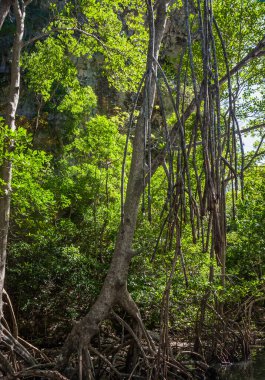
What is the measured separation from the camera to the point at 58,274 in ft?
37.6

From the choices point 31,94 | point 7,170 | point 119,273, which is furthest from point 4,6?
point 31,94

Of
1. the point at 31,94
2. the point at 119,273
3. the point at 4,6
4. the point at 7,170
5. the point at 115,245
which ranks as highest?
the point at 31,94

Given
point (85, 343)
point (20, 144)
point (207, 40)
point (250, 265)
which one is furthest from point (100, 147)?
point (207, 40)

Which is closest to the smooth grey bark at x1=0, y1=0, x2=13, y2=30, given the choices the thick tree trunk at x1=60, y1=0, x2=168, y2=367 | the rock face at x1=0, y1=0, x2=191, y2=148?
the thick tree trunk at x1=60, y1=0, x2=168, y2=367

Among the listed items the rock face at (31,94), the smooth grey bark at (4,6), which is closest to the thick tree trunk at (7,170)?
the smooth grey bark at (4,6)

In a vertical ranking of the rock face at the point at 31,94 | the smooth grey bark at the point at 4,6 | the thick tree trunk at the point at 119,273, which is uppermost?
the rock face at the point at 31,94

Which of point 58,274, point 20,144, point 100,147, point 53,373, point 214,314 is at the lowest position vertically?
point 53,373

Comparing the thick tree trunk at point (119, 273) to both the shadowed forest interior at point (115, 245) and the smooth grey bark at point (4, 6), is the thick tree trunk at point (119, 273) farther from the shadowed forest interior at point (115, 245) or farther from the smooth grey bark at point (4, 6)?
the smooth grey bark at point (4, 6)

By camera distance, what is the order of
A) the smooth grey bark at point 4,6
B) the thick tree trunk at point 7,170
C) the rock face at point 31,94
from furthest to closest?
the rock face at point 31,94
the smooth grey bark at point 4,6
the thick tree trunk at point 7,170

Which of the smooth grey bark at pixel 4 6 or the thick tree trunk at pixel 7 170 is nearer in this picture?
the thick tree trunk at pixel 7 170

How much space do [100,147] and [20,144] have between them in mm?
6264

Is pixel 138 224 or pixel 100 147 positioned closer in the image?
pixel 138 224

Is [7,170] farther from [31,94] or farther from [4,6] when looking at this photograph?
[31,94]

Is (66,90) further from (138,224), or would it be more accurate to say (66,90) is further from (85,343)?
(85,343)
